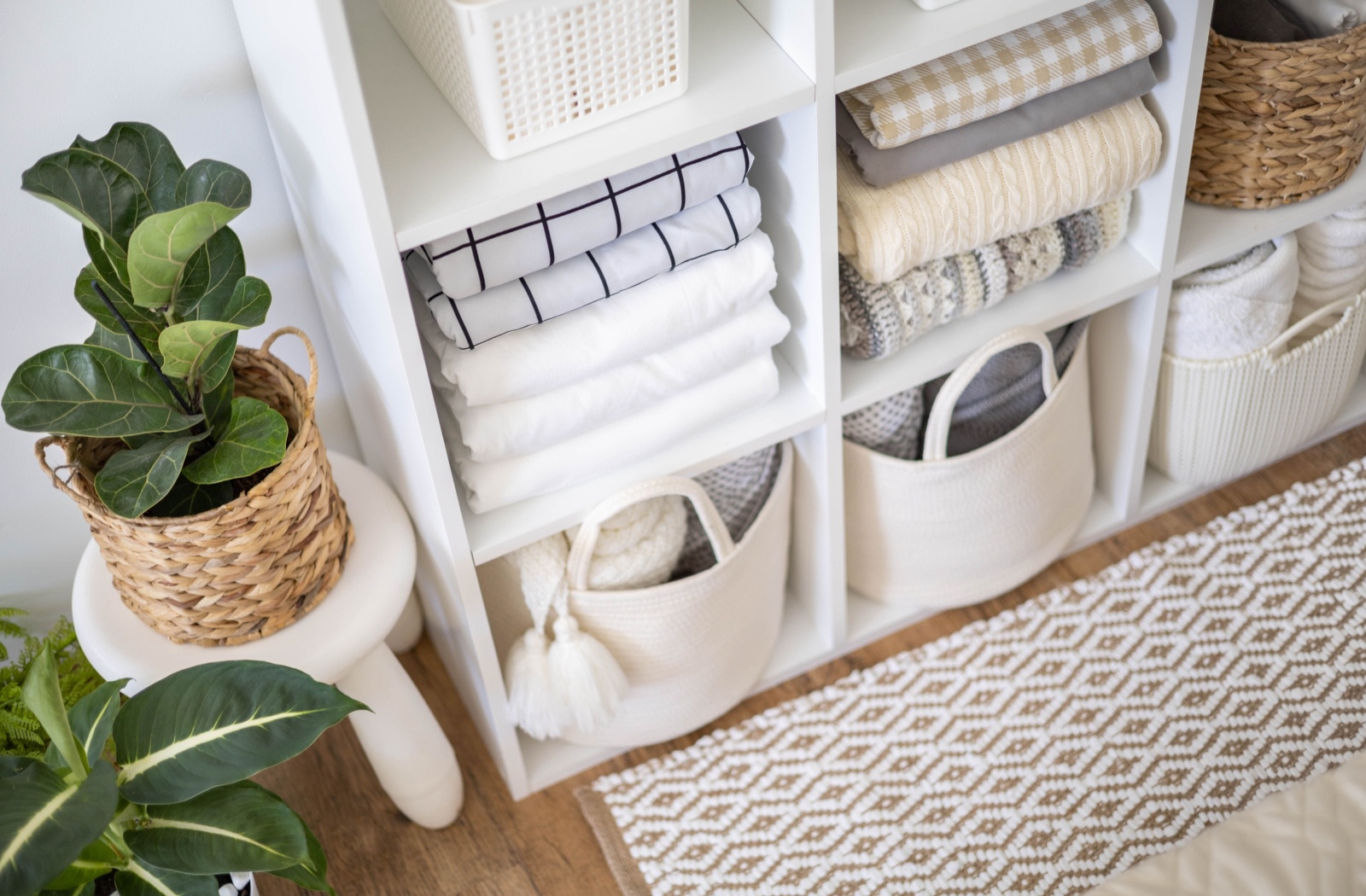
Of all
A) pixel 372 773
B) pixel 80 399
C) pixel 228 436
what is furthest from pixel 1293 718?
pixel 80 399

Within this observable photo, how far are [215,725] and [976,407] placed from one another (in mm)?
916

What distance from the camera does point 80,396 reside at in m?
1.04

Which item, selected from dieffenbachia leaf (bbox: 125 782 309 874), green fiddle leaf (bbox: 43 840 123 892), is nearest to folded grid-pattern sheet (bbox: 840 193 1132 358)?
dieffenbachia leaf (bbox: 125 782 309 874)

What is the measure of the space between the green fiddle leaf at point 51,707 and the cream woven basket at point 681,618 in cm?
47

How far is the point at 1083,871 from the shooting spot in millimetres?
1421

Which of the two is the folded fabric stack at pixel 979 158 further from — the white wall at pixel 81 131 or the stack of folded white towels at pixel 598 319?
the white wall at pixel 81 131

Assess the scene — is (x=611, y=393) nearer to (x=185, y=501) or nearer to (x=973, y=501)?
(x=185, y=501)

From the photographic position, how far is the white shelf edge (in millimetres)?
1407

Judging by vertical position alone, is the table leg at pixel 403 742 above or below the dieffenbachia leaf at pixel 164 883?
below

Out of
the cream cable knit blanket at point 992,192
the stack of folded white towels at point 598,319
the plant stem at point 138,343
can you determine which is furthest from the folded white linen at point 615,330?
the plant stem at point 138,343

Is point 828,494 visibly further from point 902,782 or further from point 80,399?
point 80,399

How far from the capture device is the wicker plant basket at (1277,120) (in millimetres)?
1382

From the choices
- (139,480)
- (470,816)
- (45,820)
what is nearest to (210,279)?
(139,480)

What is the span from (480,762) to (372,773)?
129 mm
